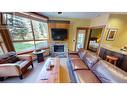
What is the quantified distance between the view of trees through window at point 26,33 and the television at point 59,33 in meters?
0.44

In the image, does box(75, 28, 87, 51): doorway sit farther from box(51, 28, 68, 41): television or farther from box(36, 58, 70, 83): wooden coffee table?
box(36, 58, 70, 83): wooden coffee table

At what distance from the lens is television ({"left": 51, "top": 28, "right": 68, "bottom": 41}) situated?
180 inches

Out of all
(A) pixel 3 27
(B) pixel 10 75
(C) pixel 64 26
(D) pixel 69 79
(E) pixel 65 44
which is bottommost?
(D) pixel 69 79

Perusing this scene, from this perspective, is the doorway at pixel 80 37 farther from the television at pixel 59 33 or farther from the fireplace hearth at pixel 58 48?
the fireplace hearth at pixel 58 48

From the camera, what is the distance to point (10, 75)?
219cm

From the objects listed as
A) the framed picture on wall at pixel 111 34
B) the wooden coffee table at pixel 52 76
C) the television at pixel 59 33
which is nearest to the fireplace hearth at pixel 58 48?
the television at pixel 59 33

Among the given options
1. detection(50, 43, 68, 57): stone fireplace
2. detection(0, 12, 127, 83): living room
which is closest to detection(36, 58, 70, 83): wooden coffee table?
detection(0, 12, 127, 83): living room

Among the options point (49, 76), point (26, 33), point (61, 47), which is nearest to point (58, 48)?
point (61, 47)

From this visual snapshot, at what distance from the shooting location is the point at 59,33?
15.2 feet

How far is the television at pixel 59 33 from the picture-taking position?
456 cm

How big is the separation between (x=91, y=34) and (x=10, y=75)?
5.16 meters

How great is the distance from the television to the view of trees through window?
443 millimetres
